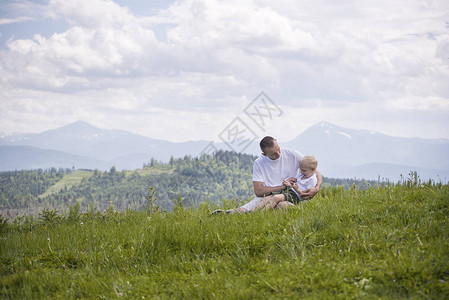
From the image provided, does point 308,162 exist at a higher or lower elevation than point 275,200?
higher

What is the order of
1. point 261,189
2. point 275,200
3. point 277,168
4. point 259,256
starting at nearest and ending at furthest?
point 259,256
point 275,200
point 261,189
point 277,168

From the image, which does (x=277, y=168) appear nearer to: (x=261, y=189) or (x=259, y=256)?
(x=261, y=189)

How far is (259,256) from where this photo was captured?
5.52 metres

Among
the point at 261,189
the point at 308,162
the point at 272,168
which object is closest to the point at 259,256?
the point at 261,189

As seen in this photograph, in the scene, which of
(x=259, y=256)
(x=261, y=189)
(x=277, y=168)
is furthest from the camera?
(x=277, y=168)

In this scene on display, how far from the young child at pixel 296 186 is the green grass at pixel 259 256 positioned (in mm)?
1047

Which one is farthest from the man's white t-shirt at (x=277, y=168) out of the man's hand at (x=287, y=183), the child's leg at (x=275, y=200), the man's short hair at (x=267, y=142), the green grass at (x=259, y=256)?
the green grass at (x=259, y=256)

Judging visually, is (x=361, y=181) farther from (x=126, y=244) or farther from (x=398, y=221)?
(x=126, y=244)

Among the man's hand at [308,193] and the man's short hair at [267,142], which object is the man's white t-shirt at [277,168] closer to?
the man's short hair at [267,142]

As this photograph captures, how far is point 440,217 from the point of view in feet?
19.9

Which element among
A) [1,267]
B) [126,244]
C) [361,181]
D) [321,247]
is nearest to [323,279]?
[321,247]

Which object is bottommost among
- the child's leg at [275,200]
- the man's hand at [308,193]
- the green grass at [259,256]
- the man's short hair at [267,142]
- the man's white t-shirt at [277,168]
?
the green grass at [259,256]

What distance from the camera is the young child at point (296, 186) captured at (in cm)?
848

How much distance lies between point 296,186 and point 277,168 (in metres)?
0.90
